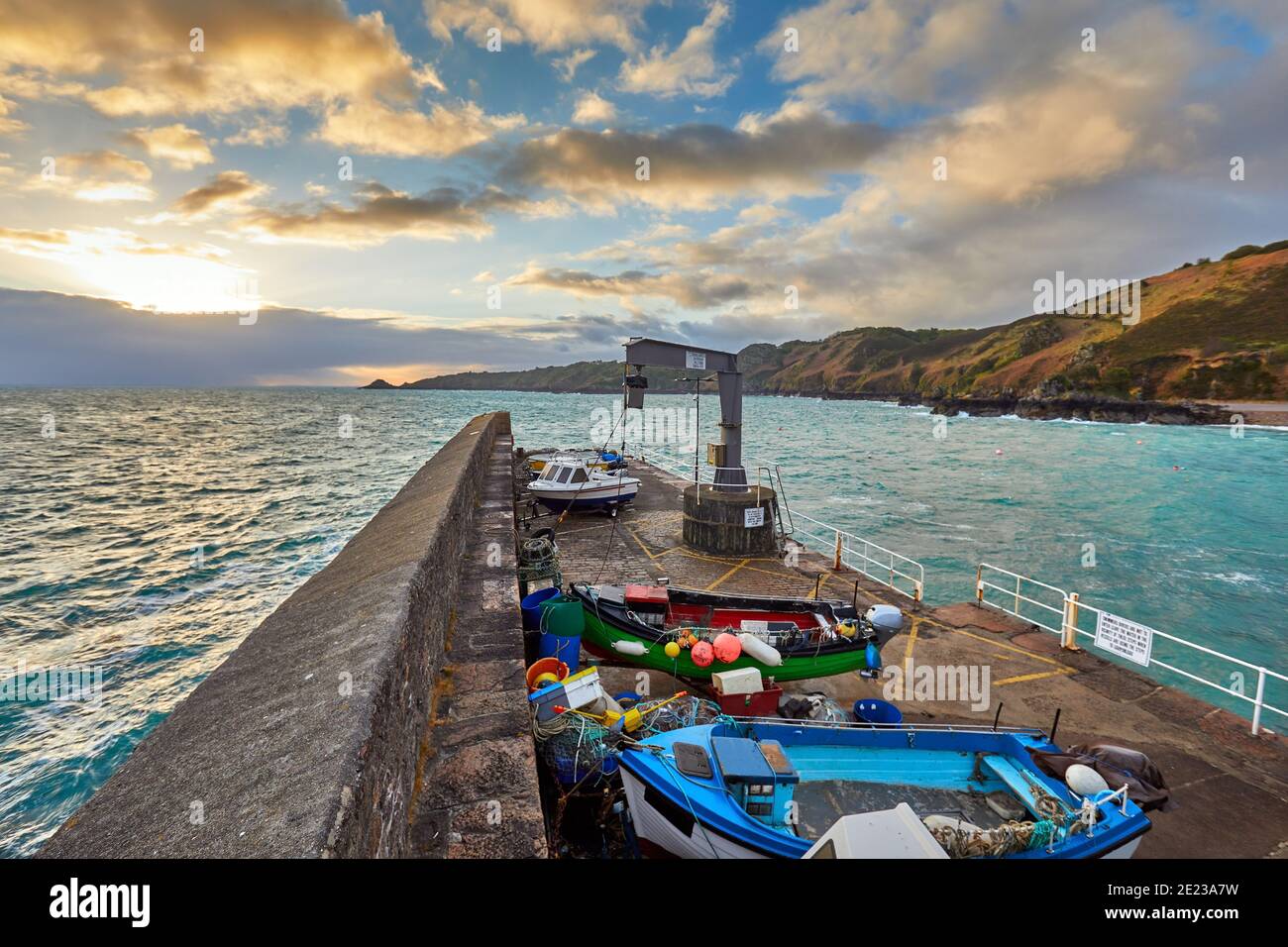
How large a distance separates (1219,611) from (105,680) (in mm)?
32578

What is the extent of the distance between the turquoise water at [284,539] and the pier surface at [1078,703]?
805 cm

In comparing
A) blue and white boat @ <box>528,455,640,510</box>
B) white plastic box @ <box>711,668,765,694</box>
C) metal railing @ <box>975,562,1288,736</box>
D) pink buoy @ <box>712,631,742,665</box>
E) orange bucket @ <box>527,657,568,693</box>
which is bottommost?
metal railing @ <box>975,562,1288,736</box>

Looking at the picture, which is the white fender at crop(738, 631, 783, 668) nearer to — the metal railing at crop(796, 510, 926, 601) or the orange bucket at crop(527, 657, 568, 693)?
the orange bucket at crop(527, 657, 568, 693)

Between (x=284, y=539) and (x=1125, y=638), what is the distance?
26.3 m

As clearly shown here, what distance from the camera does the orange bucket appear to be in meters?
7.38

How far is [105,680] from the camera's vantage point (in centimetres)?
1200

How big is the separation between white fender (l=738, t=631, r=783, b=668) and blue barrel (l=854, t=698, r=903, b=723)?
1.35 meters

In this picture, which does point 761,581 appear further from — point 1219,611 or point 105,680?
point 1219,611

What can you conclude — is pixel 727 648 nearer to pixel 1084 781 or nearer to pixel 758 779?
pixel 758 779

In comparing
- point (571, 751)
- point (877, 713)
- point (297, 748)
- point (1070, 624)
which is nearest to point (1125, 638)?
point (1070, 624)

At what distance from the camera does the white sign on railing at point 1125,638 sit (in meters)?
9.44

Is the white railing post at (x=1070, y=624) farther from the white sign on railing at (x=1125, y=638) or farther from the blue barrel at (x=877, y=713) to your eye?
the blue barrel at (x=877, y=713)

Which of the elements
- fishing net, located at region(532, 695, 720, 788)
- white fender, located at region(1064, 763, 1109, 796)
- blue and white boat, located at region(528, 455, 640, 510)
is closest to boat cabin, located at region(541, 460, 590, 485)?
blue and white boat, located at region(528, 455, 640, 510)
